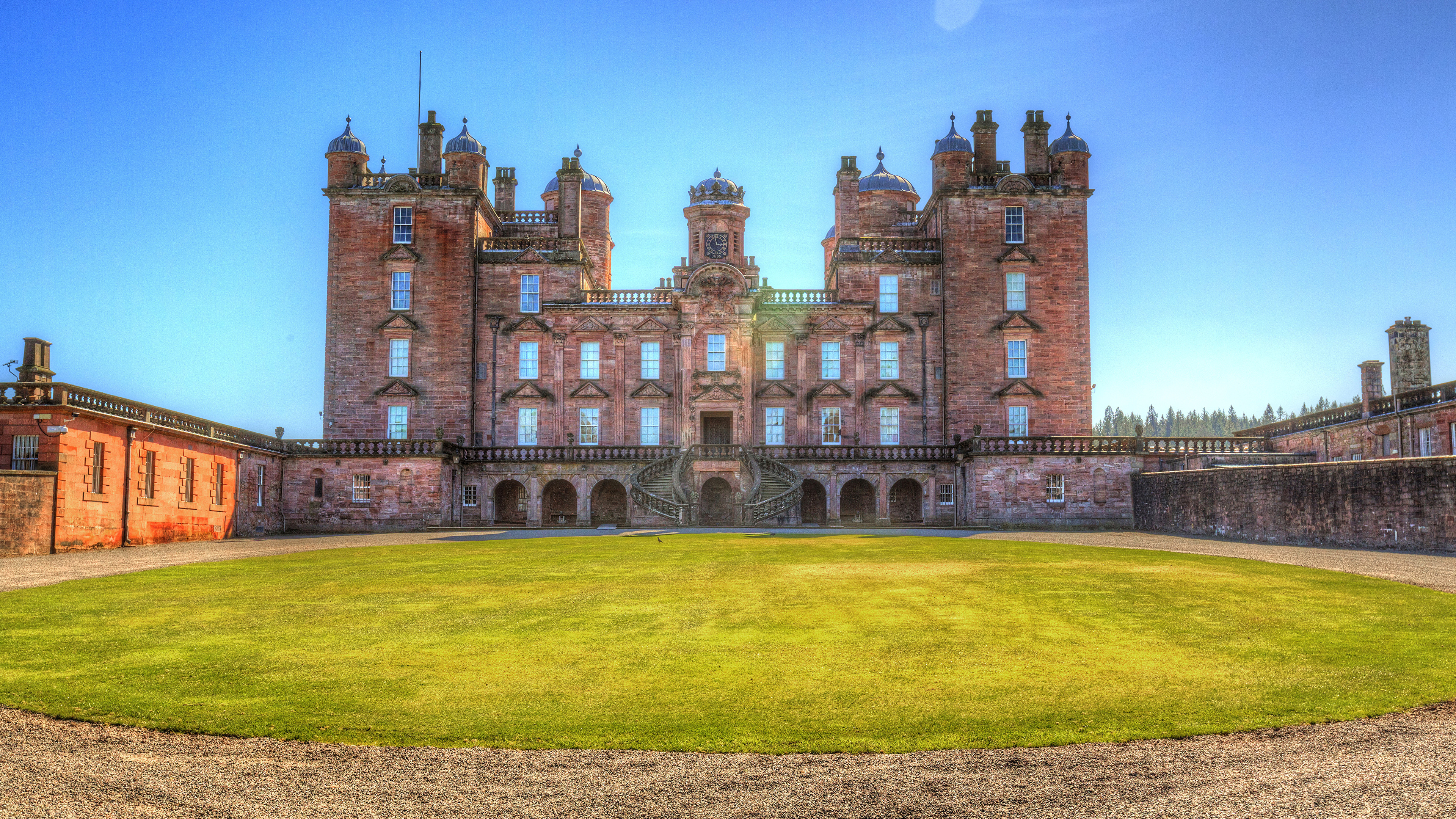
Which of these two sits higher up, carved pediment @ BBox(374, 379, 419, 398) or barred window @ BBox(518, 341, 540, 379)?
barred window @ BBox(518, 341, 540, 379)

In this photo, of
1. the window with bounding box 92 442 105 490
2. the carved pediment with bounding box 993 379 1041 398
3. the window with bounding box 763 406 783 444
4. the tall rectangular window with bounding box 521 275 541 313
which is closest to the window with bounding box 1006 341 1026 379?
the carved pediment with bounding box 993 379 1041 398

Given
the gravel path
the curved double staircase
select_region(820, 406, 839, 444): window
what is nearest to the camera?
the gravel path

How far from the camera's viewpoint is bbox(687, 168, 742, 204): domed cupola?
53344 millimetres

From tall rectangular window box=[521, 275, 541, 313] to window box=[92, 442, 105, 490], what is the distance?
24.8m

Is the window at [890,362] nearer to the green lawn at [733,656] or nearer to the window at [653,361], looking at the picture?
the window at [653,361]

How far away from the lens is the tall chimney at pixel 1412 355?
45438 mm

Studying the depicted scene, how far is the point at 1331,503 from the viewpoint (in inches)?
1126

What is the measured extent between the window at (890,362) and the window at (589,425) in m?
15.2

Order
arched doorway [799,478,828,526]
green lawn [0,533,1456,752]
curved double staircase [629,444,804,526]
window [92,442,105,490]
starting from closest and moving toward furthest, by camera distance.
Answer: green lawn [0,533,1456,752]
window [92,442,105,490]
curved double staircase [629,444,804,526]
arched doorway [799,478,828,526]

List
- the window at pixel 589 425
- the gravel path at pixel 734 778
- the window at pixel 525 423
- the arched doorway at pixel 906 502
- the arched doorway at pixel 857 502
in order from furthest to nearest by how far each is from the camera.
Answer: the window at pixel 589 425 → the window at pixel 525 423 → the arched doorway at pixel 857 502 → the arched doorway at pixel 906 502 → the gravel path at pixel 734 778

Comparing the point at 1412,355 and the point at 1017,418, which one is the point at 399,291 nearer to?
the point at 1017,418

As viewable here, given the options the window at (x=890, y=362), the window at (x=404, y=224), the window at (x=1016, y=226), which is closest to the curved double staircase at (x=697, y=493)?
the window at (x=890, y=362)

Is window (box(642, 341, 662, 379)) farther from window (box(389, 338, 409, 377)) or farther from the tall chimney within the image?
the tall chimney

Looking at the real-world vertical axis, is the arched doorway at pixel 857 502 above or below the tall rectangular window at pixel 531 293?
below
